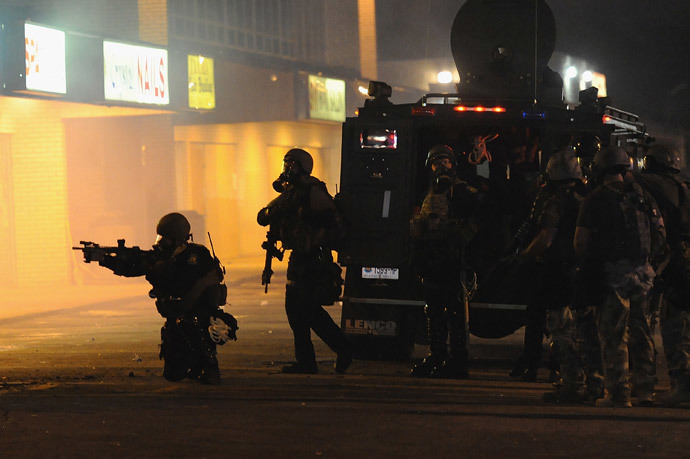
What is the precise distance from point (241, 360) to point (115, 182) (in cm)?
1377

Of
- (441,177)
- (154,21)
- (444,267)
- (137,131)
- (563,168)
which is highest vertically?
(154,21)

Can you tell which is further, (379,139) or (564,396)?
(379,139)

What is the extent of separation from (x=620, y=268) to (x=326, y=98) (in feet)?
72.2

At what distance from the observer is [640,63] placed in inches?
2201

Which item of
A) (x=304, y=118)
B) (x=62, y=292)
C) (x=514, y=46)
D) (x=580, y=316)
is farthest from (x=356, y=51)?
(x=580, y=316)

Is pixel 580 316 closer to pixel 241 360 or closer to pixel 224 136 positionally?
pixel 241 360

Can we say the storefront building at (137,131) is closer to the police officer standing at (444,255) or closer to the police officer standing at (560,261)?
the police officer standing at (444,255)

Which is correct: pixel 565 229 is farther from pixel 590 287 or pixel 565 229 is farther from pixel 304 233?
pixel 304 233

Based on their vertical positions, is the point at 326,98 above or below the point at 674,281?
above

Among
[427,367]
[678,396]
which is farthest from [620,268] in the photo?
[427,367]

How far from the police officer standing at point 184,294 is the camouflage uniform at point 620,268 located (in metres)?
2.98

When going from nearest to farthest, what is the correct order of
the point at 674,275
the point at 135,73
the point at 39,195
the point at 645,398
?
1. the point at 645,398
2. the point at 674,275
3. the point at 135,73
4. the point at 39,195

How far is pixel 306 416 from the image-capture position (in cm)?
722

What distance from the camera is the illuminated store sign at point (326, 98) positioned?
2859cm
